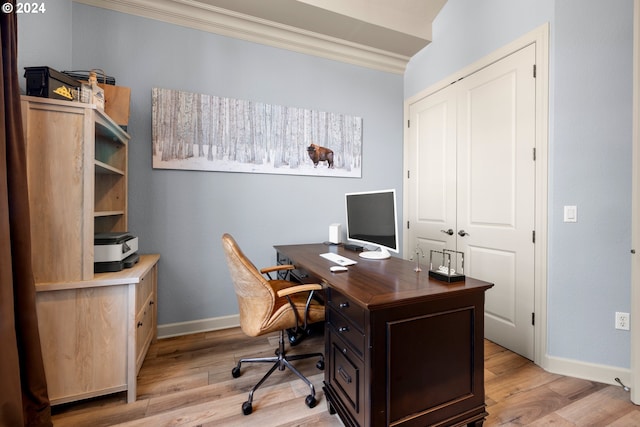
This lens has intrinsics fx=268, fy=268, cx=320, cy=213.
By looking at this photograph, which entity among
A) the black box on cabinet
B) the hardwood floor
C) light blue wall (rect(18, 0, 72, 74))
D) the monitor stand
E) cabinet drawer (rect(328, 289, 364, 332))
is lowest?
the hardwood floor

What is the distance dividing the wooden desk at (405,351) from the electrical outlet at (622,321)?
3.86 feet

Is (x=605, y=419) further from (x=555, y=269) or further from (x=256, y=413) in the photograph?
(x=256, y=413)

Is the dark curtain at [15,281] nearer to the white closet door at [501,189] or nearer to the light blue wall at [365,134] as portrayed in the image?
the light blue wall at [365,134]

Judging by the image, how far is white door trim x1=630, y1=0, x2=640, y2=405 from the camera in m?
1.51

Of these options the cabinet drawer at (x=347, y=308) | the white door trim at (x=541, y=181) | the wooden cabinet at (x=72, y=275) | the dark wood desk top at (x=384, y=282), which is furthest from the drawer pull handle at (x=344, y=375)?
the white door trim at (x=541, y=181)

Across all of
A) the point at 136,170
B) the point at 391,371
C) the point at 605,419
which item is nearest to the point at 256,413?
the point at 391,371

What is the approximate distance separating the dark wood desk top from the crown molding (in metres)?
2.12

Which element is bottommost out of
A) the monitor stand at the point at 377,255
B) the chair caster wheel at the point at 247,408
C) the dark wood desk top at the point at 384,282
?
the chair caster wheel at the point at 247,408

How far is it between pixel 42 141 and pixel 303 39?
2.26 metres

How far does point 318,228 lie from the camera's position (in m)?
2.81

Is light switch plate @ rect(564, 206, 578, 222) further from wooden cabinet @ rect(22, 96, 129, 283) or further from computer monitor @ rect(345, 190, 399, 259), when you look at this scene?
wooden cabinet @ rect(22, 96, 129, 283)

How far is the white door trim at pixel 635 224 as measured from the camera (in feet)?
4.97

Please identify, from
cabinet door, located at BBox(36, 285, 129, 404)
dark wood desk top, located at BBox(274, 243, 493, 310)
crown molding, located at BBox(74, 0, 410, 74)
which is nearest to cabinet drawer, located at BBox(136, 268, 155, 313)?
cabinet door, located at BBox(36, 285, 129, 404)

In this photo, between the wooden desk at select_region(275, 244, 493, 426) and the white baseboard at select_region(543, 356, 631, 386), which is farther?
the white baseboard at select_region(543, 356, 631, 386)
